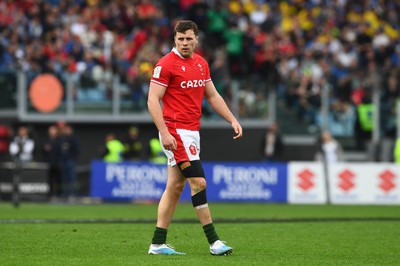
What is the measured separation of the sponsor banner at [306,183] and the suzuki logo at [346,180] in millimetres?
456

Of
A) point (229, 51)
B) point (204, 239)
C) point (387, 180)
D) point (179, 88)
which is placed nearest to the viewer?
point (179, 88)

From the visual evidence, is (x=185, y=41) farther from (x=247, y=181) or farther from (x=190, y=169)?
(x=247, y=181)

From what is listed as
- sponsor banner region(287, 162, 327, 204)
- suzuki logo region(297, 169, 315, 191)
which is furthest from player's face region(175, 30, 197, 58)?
suzuki logo region(297, 169, 315, 191)

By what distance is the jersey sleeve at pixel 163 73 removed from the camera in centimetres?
1072

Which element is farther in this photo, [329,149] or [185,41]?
[329,149]

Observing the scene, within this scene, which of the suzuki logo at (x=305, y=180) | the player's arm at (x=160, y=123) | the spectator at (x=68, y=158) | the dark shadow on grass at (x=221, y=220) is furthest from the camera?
the spectator at (x=68, y=158)

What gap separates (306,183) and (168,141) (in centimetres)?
1617

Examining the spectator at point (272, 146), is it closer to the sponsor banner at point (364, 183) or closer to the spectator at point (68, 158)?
the sponsor banner at point (364, 183)

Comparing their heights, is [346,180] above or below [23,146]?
below

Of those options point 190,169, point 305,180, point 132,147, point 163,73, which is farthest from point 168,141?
point 132,147

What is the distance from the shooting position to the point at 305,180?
86.2 feet

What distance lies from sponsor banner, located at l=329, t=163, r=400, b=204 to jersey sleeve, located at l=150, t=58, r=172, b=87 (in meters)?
15.8

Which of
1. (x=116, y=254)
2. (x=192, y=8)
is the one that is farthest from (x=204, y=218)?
(x=192, y=8)

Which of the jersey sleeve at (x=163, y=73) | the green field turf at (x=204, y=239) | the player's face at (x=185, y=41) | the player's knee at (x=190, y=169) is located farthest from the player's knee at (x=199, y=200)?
the player's face at (x=185, y=41)
